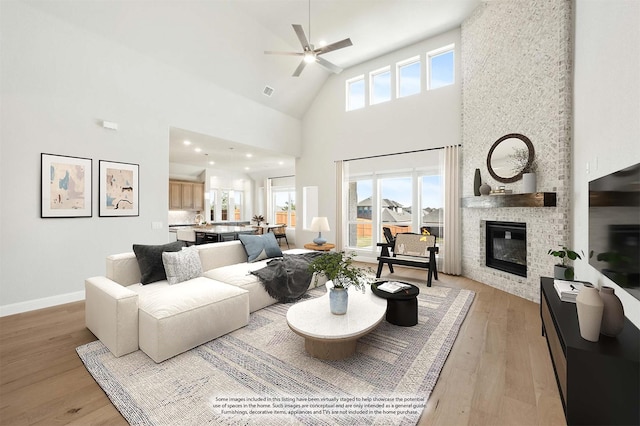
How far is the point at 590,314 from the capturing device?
1.57 meters

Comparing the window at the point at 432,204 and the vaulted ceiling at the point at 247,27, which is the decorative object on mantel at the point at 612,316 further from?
the vaulted ceiling at the point at 247,27

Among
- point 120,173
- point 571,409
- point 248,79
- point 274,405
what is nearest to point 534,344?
point 571,409

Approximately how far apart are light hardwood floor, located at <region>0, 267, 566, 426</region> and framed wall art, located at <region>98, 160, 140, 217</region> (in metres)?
1.54

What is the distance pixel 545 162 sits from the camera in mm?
3555

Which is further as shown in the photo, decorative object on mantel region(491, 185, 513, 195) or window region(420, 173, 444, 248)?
window region(420, 173, 444, 248)

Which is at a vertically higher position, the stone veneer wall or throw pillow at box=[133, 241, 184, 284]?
the stone veneer wall

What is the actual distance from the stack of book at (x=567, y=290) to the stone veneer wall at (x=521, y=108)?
1.23m

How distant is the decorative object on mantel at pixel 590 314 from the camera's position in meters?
1.56

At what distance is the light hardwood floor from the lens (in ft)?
5.37

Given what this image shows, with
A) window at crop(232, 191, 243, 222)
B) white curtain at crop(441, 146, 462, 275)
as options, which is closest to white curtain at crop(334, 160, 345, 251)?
white curtain at crop(441, 146, 462, 275)

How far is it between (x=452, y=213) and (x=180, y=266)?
15.1 feet

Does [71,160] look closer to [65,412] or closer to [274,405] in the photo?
[65,412]

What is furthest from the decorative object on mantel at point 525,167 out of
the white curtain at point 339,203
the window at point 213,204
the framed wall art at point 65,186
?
the window at point 213,204

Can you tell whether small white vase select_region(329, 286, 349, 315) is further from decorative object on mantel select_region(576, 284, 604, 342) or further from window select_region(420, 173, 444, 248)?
window select_region(420, 173, 444, 248)
